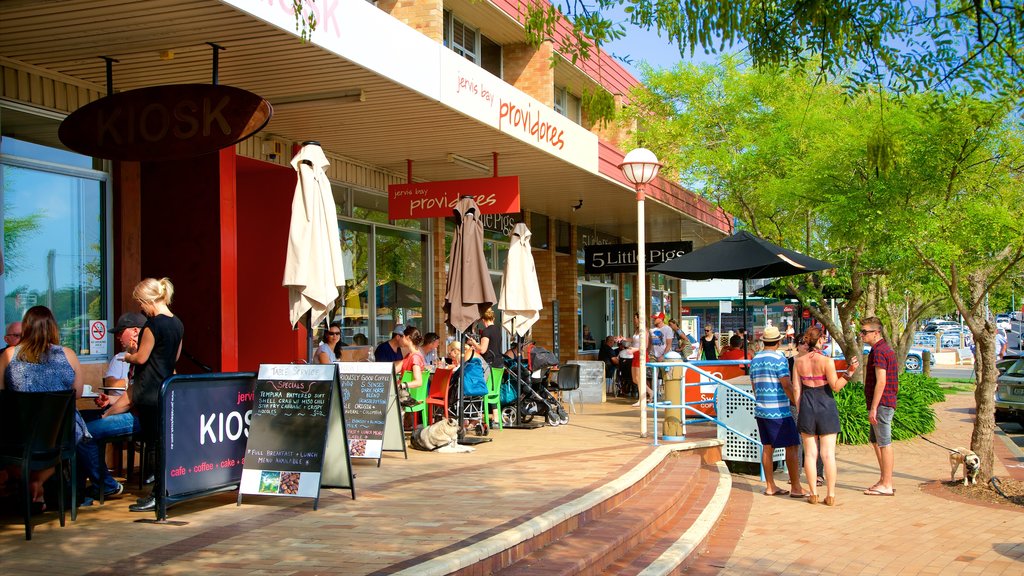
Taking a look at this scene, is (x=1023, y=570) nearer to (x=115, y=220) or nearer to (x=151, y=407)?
(x=151, y=407)

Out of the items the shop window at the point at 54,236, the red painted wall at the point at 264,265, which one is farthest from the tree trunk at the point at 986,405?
the shop window at the point at 54,236

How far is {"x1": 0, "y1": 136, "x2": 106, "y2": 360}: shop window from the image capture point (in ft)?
27.6

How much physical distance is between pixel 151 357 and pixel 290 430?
1.06 metres

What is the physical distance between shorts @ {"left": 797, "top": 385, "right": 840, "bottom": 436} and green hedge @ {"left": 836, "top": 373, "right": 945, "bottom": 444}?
4.37 m

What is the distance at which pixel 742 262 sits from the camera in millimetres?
11812

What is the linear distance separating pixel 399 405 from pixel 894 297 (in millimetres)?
13268

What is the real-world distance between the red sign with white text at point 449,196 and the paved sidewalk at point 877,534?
4460mm

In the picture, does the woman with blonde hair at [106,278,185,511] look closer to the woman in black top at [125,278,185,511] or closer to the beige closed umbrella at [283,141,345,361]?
the woman in black top at [125,278,185,511]

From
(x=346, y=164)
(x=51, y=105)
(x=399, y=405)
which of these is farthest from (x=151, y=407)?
(x=346, y=164)

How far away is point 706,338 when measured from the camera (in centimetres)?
2092

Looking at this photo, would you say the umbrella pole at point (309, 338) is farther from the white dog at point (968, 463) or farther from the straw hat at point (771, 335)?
the white dog at point (968, 463)

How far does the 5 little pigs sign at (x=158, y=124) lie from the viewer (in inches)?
288

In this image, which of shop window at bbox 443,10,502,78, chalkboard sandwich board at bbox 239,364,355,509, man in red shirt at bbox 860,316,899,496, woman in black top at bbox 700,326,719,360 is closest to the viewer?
chalkboard sandwich board at bbox 239,364,355,509

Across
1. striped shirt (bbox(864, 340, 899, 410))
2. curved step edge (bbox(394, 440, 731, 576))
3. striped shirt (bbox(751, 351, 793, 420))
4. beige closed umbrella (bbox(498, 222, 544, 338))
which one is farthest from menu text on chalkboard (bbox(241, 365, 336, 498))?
striped shirt (bbox(864, 340, 899, 410))
